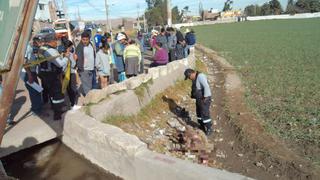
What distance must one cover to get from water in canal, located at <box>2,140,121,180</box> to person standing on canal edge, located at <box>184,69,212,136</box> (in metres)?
3.08

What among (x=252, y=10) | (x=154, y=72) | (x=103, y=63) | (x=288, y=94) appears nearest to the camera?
(x=103, y=63)

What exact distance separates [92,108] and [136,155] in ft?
8.38

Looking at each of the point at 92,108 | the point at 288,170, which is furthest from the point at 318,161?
the point at 92,108

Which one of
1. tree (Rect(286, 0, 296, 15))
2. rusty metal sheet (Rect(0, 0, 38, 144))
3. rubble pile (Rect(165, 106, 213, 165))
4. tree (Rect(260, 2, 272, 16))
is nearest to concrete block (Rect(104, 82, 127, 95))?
rubble pile (Rect(165, 106, 213, 165))

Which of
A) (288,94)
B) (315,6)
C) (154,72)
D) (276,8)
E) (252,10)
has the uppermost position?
(252,10)

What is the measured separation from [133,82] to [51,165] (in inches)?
153

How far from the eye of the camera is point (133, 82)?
9297 millimetres

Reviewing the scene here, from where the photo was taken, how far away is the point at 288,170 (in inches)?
229

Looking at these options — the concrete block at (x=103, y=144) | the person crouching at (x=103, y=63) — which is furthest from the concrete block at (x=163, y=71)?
the concrete block at (x=103, y=144)

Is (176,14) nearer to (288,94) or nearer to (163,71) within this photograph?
(163,71)

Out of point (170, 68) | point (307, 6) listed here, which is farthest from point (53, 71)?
point (307, 6)

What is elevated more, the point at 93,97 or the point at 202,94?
the point at 93,97

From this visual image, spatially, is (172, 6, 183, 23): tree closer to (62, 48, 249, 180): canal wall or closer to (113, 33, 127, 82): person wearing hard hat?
(113, 33, 127, 82): person wearing hard hat

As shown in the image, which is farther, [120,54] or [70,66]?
[120,54]
